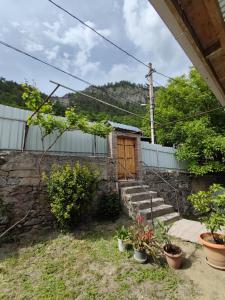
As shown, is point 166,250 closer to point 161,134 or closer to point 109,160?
point 109,160

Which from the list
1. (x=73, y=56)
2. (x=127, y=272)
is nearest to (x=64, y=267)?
(x=127, y=272)

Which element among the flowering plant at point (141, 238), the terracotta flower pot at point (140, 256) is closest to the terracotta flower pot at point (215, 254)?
the flowering plant at point (141, 238)

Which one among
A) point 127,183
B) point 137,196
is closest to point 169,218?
point 137,196

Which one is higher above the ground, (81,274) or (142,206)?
(142,206)

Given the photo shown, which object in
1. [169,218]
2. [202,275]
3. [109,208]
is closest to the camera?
[202,275]

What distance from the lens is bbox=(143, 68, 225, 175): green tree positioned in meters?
10.1

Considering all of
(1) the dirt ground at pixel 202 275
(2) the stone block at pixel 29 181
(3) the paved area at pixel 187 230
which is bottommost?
(1) the dirt ground at pixel 202 275

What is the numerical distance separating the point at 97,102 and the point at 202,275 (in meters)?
18.6

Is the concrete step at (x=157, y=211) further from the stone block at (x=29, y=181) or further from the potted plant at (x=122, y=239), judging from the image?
the stone block at (x=29, y=181)

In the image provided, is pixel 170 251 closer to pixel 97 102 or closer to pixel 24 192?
pixel 24 192

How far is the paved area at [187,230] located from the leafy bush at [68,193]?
260 centimetres

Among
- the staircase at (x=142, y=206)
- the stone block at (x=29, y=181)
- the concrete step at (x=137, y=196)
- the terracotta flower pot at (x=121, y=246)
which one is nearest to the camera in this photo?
the terracotta flower pot at (x=121, y=246)

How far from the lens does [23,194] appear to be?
5.06m

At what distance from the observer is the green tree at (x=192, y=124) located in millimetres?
10091
